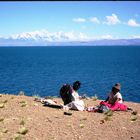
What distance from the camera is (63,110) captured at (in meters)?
16.4

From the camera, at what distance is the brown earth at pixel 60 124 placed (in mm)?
12367

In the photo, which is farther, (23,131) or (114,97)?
(114,97)

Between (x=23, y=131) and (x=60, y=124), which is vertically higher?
(x=23, y=131)

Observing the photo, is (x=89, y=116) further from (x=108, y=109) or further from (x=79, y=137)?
(x=79, y=137)

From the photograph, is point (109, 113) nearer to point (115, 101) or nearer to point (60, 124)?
point (115, 101)

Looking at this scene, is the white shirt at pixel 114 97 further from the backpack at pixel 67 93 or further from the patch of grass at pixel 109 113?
the backpack at pixel 67 93

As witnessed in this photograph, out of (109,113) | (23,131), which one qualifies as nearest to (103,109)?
(109,113)

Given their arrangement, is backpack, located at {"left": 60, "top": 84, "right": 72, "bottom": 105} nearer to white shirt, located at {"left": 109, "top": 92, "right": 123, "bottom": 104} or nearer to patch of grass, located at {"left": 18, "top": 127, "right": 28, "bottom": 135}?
white shirt, located at {"left": 109, "top": 92, "right": 123, "bottom": 104}

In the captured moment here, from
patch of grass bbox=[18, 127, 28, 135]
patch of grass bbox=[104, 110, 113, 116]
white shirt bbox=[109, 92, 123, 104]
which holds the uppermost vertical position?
white shirt bbox=[109, 92, 123, 104]

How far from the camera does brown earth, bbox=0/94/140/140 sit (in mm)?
12367

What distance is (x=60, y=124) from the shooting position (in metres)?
13.7

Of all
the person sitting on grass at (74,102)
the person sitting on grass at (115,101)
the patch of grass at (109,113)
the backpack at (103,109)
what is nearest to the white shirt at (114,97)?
the person sitting on grass at (115,101)

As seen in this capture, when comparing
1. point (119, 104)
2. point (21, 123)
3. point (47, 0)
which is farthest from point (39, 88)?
point (47, 0)

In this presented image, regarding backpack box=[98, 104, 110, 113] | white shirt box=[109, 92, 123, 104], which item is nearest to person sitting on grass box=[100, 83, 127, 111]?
white shirt box=[109, 92, 123, 104]
